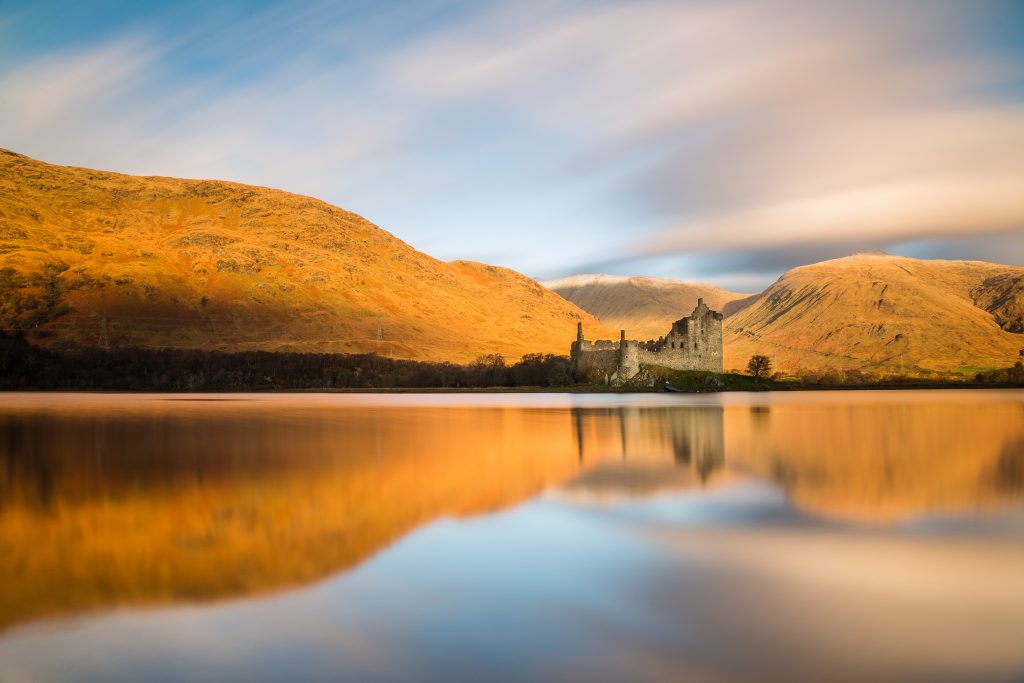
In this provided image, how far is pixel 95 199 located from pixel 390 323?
74.3 meters

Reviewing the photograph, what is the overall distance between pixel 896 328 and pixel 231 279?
12536 centimetres

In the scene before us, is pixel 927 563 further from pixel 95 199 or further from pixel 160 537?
pixel 95 199

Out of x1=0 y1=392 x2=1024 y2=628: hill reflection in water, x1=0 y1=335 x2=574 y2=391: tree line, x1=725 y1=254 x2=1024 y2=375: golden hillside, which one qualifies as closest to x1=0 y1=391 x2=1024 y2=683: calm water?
x1=0 y1=392 x2=1024 y2=628: hill reflection in water

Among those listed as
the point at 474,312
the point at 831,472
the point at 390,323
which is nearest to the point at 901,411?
the point at 831,472

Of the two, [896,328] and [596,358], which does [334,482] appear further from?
[896,328]

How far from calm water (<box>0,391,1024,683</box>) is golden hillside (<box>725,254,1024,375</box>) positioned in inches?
4483

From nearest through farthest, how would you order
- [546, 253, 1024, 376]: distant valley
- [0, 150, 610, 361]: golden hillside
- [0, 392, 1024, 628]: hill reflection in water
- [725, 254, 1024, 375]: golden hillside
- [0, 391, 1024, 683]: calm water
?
[0, 391, 1024, 683]: calm water
[0, 392, 1024, 628]: hill reflection in water
[0, 150, 610, 361]: golden hillside
[546, 253, 1024, 376]: distant valley
[725, 254, 1024, 375]: golden hillside

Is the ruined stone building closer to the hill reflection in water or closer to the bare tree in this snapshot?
the bare tree

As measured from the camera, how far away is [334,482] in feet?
49.2

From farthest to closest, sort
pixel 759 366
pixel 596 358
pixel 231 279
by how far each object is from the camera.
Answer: pixel 231 279 → pixel 759 366 → pixel 596 358

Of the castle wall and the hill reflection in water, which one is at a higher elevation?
the castle wall

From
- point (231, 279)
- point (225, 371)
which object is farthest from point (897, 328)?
point (225, 371)

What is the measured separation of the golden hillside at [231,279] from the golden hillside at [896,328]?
142 feet

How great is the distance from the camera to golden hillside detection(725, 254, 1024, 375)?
138875 mm
